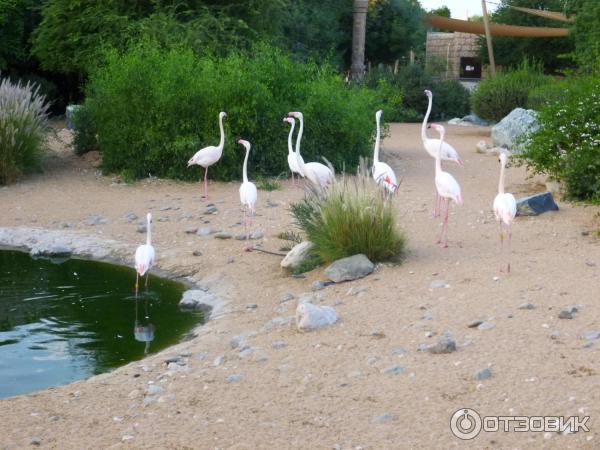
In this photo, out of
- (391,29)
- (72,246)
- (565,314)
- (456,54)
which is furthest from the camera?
(456,54)

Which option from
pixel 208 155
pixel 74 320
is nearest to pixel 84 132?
pixel 208 155

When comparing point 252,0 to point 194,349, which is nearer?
point 194,349

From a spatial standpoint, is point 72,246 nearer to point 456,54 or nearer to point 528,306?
point 528,306

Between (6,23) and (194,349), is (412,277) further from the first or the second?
(6,23)

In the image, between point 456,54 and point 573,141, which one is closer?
point 573,141

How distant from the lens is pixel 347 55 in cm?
3397

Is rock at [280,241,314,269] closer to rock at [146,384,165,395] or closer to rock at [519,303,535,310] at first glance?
rock at [519,303,535,310]

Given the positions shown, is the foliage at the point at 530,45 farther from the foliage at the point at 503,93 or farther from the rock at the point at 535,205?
the rock at the point at 535,205

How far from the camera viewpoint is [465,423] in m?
5.27

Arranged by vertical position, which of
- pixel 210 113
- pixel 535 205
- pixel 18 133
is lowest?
pixel 535 205

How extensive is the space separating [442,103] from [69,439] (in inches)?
954

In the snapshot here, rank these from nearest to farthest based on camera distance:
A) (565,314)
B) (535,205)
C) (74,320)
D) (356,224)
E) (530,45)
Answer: (565,314)
(74,320)
(356,224)
(535,205)
(530,45)

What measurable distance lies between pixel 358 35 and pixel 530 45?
22.4ft

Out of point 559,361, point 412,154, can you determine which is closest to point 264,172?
point 412,154
